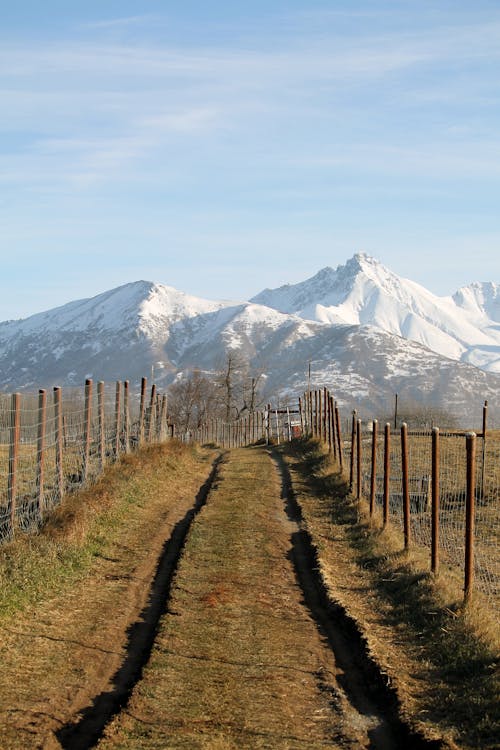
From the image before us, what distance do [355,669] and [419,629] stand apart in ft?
5.53

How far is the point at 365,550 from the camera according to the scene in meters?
15.6

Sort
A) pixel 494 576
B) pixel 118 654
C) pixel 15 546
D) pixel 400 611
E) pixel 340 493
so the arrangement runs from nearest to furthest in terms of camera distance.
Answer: pixel 118 654 < pixel 400 611 < pixel 15 546 < pixel 494 576 < pixel 340 493

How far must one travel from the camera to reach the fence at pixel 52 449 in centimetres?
1381

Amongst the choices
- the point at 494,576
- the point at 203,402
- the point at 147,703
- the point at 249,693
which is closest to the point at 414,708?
the point at 249,693

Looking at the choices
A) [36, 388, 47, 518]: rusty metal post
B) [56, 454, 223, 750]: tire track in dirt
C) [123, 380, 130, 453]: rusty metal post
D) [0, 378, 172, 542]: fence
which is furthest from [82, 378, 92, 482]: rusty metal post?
[123, 380, 130, 453]: rusty metal post

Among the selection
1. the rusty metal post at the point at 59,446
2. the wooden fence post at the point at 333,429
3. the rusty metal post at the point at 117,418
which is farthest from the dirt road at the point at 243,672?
the wooden fence post at the point at 333,429

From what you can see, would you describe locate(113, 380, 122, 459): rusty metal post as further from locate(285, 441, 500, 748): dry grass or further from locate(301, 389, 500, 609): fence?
locate(285, 441, 500, 748): dry grass

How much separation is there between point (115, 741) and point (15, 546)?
6124mm

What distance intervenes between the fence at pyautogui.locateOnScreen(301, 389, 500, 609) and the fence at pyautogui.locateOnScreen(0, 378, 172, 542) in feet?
19.3

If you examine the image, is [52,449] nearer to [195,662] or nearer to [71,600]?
[71,600]

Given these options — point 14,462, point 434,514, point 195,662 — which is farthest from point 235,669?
point 14,462

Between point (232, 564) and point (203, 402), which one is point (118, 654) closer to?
point (232, 564)

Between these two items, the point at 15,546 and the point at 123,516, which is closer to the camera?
the point at 15,546

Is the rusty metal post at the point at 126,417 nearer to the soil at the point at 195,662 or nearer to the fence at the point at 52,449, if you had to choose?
the fence at the point at 52,449
